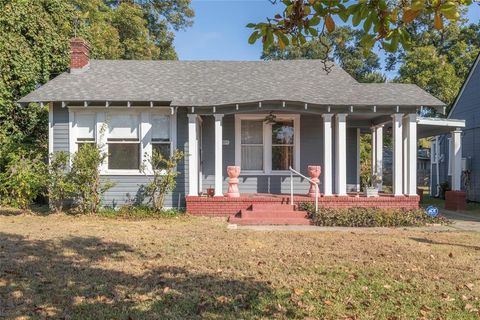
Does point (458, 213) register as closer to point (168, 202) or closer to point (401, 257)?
point (401, 257)

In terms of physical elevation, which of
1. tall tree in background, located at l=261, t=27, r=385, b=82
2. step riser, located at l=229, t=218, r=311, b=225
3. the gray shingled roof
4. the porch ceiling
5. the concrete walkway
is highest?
tall tree in background, located at l=261, t=27, r=385, b=82

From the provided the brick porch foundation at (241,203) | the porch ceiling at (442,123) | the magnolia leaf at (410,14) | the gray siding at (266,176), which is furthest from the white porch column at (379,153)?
the magnolia leaf at (410,14)

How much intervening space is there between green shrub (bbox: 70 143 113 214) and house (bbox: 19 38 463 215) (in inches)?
31.6

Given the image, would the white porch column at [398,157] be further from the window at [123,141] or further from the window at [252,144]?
the window at [123,141]

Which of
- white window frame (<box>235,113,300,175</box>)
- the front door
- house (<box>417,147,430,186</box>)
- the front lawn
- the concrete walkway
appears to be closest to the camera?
the front lawn

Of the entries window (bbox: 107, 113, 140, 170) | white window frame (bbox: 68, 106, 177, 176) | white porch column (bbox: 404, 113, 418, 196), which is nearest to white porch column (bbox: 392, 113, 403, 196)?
white porch column (bbox: 404, 113, 418, 196)

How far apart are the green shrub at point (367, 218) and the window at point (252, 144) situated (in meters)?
3.10

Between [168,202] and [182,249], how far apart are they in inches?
210

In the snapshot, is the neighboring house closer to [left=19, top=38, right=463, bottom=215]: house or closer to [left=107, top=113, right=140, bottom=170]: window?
[left=19, top=38, right=463, bottom=215]: house

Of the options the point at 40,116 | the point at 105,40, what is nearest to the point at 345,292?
the point at 40,116

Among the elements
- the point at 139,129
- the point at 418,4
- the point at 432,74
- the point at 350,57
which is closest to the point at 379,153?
the point at 139,129

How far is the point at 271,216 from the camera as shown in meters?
11.0

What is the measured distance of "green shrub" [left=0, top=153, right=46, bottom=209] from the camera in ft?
37.8

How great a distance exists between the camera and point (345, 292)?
16.6 feet
